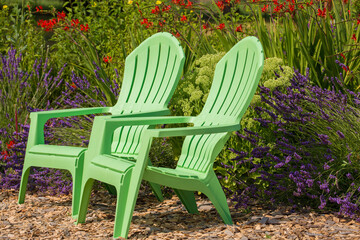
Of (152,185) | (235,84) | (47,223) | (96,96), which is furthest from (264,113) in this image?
(96,96)

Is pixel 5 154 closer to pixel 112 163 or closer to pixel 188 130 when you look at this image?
pixel 112 163

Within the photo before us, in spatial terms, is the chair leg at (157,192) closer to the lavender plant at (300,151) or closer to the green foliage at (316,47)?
Result: the lavender plant at (300,151)

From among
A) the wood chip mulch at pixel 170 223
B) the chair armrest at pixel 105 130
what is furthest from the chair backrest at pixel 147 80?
the chair armrest at pixel 105 130

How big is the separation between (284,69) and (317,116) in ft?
1.59

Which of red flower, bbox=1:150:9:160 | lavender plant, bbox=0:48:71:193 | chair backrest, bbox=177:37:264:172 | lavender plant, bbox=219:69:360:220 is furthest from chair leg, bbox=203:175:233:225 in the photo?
red flower, bbox=1:150:9:160

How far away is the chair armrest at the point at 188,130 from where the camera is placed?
335cm

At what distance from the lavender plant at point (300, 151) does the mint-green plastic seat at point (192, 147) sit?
0.24m

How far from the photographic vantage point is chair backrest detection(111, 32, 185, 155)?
15.0 feet

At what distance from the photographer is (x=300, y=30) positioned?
16.3 feet

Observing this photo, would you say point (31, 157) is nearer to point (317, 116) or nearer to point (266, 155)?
point (266, 155)

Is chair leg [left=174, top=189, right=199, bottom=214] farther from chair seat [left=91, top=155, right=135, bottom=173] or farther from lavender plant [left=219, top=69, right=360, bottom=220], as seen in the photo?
chair seat [left=91, top=155, right=135, bottom=173]

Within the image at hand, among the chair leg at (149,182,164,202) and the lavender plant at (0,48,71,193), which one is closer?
the chair leg at (149,182,164,202)

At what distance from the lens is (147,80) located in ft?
15.9

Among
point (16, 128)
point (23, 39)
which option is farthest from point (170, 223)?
point (23, 39)
